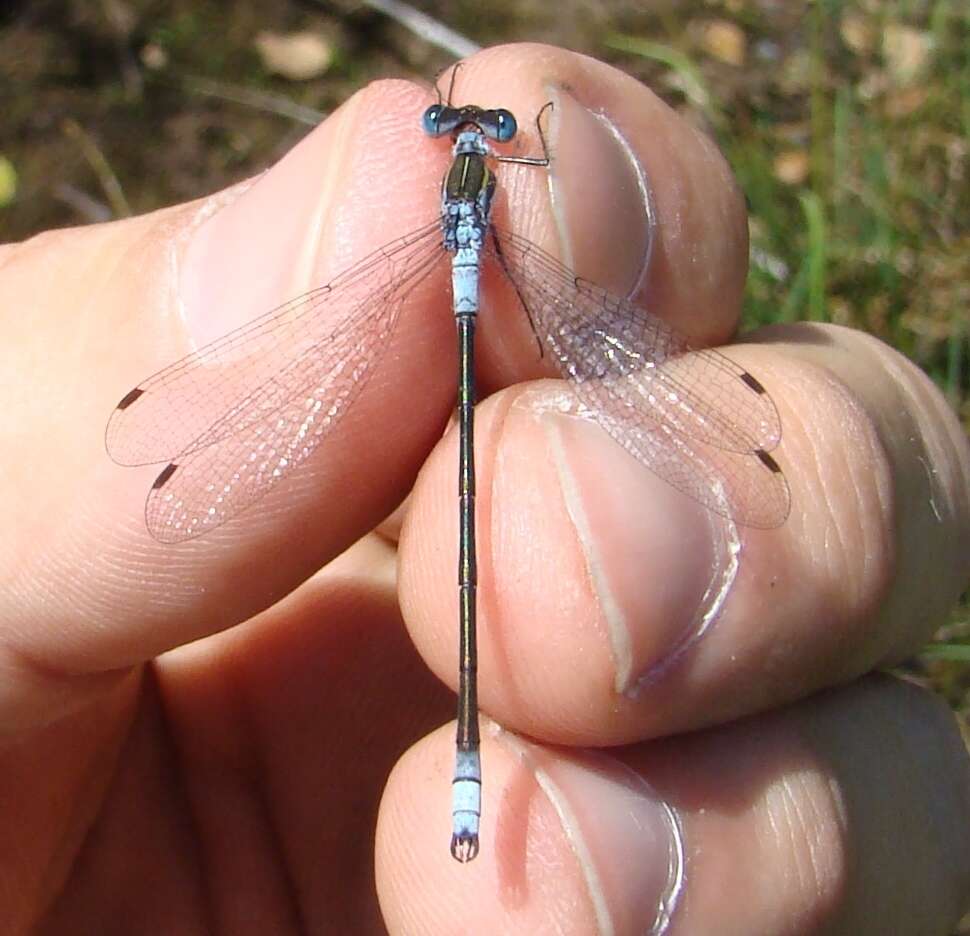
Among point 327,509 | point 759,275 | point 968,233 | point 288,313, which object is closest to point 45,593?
point 327,509

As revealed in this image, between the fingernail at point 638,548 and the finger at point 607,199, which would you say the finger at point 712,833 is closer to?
the fingernail at point 638,548

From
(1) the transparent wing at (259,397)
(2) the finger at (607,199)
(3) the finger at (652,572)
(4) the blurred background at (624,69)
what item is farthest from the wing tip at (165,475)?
(4) the blurred background at (624,69)

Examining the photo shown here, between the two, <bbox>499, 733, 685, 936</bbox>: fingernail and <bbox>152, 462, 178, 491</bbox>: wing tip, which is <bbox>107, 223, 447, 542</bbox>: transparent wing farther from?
<bbox>499, 733, 685, 936</bbox>: fingernail

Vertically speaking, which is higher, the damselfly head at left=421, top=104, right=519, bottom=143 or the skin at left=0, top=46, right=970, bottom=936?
the damselfly head at left=421, top=104, right=519, bottom=143

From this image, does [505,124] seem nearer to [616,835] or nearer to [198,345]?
[198,345]

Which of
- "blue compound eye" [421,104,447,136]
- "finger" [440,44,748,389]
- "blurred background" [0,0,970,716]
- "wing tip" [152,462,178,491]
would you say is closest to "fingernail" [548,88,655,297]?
"finger" [440,44,748,389]
